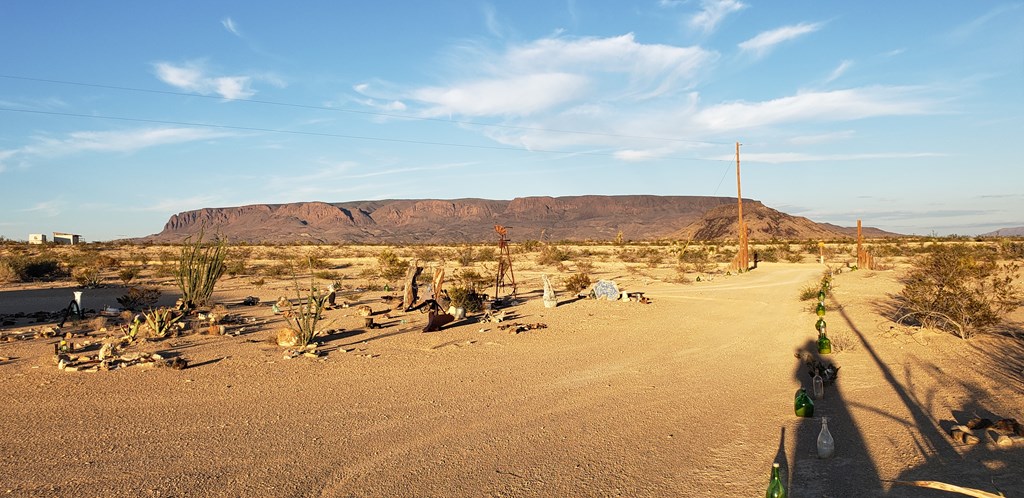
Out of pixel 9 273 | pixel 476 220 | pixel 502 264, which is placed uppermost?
pixel 476 220

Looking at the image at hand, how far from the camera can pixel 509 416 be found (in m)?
6.84

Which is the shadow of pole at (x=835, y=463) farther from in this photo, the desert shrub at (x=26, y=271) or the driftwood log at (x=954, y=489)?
the desert shrub at (x=26, y=271)

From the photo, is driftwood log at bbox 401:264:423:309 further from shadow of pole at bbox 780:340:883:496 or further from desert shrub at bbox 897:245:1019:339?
desert shrub at bbox 897:245:1019:339

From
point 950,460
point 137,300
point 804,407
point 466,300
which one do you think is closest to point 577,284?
point 466,300

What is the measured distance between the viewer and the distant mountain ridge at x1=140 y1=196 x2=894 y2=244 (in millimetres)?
127312

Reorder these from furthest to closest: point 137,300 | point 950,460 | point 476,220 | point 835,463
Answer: point 476,220
point 137,300
point 835,463
point 950,460

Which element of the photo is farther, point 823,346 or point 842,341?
point 842,341

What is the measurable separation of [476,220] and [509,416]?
508 feet

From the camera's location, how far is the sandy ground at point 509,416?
4.98 metres

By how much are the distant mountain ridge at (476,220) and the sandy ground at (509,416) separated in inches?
4070

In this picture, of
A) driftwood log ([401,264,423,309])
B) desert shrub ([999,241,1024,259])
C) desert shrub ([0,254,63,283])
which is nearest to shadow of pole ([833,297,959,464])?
driftwood log ([401,264,423,309])

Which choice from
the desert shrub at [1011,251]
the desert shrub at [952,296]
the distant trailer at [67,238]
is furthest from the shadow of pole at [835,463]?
the distant trailer at [67,238]

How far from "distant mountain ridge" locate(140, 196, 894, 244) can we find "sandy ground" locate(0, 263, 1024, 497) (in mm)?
103385

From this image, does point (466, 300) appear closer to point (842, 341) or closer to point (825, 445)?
point (842, 341)
